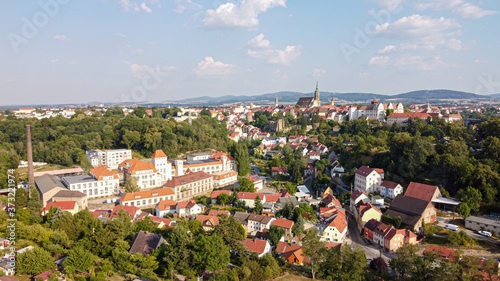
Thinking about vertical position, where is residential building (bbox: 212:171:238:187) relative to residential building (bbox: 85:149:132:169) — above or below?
below

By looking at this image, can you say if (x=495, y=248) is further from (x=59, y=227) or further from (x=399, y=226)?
(x=59, y=227)

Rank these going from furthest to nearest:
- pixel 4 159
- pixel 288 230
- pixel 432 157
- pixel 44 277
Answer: pixel 4 159 < pixel 432 157 < pixel 288 230 < pixel 44 277

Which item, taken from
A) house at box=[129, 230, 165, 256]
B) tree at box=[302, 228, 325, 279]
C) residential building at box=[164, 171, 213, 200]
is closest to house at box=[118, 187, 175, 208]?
residential building at box=[164, 171, 213, 200]

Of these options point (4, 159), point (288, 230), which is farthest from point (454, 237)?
point (4, 159)

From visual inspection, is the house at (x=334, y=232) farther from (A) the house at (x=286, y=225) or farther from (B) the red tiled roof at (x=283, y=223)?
(B) the red tiled roof at (x=283, y=223)

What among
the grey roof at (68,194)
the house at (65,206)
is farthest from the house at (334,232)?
the grey roof at (68,194)

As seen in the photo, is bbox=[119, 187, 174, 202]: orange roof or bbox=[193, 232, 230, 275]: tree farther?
bbox=[119, 187, 174, 202]: orange roof

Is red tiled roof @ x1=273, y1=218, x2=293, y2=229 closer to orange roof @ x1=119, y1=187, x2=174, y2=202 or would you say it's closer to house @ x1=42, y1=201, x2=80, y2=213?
orange roof @ x1=119, y1=187, x2=174, y2=202
